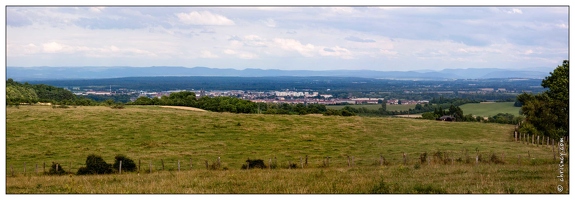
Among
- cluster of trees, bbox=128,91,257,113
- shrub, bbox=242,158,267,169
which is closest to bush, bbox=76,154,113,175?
shrub, bbox=242,158,267,169

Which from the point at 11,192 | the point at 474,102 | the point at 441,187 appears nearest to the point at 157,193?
the point at 11,192

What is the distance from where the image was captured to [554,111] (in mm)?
59219

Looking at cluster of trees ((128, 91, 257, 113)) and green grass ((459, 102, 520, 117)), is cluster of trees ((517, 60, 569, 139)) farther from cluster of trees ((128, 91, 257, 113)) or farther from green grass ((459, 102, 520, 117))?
green grass ((459, 102, 520, 117))

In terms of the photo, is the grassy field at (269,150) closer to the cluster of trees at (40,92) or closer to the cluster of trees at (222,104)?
the cluster of trees at (222,104)

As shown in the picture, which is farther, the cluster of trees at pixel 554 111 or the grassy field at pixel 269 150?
the cluster of trees at pixel 554 111

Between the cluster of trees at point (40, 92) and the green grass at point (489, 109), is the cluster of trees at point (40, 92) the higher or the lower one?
the higher one

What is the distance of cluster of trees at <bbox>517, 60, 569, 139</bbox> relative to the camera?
2265 inches

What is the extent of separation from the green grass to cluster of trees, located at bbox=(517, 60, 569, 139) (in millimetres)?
47692

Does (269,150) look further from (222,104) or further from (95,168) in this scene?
(222,104)

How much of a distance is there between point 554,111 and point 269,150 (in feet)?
110

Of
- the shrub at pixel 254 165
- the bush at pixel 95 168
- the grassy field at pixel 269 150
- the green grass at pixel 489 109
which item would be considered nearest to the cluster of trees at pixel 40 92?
the grassy field at pixel 269 150

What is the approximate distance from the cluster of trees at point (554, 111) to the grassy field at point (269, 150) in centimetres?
317

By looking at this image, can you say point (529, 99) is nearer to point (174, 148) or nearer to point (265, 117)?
point (265, 117)

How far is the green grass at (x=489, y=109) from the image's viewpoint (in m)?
111
